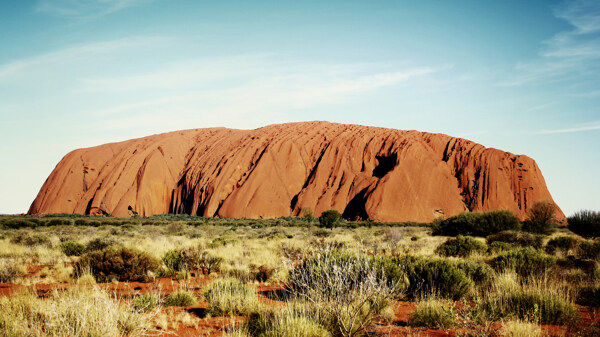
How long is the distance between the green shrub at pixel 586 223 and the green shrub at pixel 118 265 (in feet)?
70.9

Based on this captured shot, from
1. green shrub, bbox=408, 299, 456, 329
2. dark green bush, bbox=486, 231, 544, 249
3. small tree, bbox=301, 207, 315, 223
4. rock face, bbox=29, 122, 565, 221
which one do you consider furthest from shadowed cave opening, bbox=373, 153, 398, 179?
green shrub, bbox=408, 299, 456, 329

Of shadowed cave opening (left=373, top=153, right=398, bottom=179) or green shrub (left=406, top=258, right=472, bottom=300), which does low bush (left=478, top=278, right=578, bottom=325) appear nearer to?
green shrub (left=406, top=258, right=472, bottom=300)

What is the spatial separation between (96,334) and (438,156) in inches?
2376

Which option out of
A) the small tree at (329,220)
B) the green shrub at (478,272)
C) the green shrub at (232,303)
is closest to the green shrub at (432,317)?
the green shrub at (232,303)

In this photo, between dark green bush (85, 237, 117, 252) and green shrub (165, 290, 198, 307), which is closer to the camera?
green shrub (165, 290, 198, 307)

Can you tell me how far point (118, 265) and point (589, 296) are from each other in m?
10.8

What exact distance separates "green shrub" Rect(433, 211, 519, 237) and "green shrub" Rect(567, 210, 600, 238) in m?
2.92

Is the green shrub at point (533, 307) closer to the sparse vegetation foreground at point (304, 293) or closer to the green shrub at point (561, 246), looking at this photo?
the sparse vegetation foreground at point (304, 293)

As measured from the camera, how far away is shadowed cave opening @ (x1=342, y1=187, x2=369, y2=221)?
1929 inches

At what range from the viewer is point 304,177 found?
58188 millimetres

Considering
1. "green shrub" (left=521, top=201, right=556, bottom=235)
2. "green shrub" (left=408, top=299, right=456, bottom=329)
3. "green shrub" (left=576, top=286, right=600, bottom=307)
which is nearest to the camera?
"green shrub" (left=408, top=299, right=456, bottom=329)

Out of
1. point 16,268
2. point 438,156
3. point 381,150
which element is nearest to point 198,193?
point 381,150

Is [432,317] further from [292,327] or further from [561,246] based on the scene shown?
[561,246]

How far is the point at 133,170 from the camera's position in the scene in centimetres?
6241
